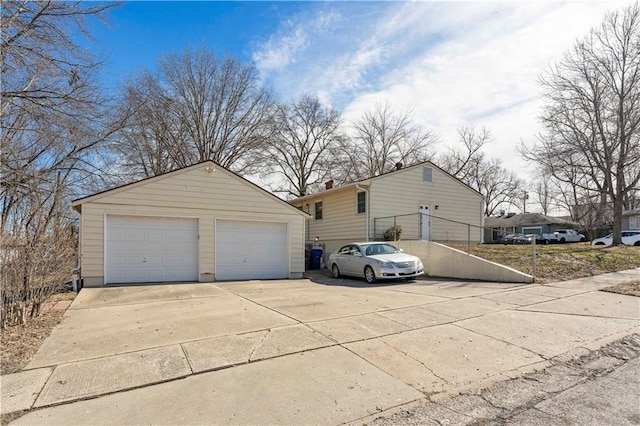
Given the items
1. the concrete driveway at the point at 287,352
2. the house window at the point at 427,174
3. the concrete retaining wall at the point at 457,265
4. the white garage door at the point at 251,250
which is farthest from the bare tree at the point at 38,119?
the house window at the point at 427,174

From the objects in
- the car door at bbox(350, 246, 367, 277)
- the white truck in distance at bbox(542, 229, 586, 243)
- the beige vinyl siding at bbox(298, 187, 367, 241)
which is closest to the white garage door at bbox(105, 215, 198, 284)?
the car door at bbox(350, 246, 367, 277)

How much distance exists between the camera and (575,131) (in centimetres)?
2119

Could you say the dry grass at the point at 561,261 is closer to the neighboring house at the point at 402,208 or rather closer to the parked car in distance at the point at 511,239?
the neighboring house at the point at 402,208

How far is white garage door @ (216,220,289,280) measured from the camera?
1264 centimetres

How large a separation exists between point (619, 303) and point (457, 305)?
3499 millimetres

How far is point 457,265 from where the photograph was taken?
12.7 metres

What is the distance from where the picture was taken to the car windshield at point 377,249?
496 inches

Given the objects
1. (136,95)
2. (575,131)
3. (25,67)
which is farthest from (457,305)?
(136,95)

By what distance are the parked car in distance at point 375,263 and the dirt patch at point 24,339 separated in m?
8.34

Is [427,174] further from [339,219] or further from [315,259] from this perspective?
[315,259]

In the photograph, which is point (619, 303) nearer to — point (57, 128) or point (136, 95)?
point (57, 128)

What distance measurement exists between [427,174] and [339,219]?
5404mm

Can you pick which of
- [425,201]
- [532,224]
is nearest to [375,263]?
[425,201]

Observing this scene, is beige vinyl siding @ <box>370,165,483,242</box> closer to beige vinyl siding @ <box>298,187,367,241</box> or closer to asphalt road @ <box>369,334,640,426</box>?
Answer: beige vinyl siding @ <box>298,187,367,241</box>
